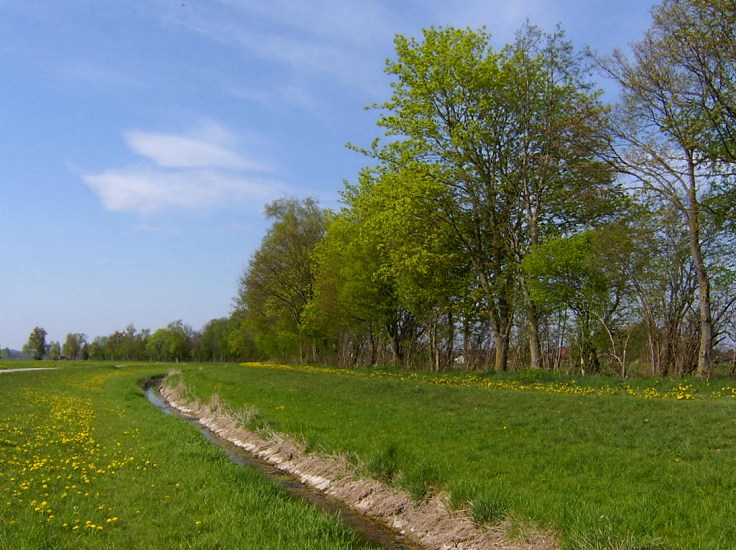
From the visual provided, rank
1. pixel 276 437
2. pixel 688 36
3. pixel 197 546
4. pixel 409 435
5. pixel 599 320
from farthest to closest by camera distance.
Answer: pixel 599 320 → pixel 688 36 → pixel 276 437 → pixel 409 435 → pixel 197 546

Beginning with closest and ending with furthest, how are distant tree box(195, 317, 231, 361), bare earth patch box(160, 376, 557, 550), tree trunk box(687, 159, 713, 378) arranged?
bare earth patch box(160, 376, 557, 550) → tree trunk box(687, 159, 713, 378) → distant tree box(195, 317, 231, 361)

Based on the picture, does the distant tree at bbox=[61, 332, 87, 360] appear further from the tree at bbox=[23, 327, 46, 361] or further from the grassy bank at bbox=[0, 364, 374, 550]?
the grassy bank at bbox=[0, 364, 374, 550]

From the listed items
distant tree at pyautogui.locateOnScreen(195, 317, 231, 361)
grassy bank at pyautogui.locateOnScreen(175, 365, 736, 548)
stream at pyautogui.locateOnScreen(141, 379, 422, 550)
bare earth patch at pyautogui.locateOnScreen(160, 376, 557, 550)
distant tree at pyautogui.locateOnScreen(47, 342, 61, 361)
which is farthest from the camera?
distant tree at pyautogui.locateOnScreen(47, 342, 61, 361)

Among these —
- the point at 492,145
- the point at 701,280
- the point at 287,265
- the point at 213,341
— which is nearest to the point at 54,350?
the point at 213,341

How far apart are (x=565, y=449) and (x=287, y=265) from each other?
45049mm

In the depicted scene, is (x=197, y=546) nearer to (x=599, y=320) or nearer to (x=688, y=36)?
(x=688, y=36)

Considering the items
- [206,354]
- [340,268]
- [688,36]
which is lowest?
[206,354]

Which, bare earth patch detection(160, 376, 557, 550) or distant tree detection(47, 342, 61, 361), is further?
distant tree detection(47, 342, 61, 361)

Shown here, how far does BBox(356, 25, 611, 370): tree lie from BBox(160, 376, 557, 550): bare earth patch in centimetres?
1526

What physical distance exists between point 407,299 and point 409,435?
66.5 ft

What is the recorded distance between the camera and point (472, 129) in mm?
25594

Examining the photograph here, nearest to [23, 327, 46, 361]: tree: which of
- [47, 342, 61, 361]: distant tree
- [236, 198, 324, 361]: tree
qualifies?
[47, 342, 61, 361]: distant tree

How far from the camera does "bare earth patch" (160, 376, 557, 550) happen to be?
748 centimetres

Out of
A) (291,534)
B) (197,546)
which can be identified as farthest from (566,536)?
(197,546)
